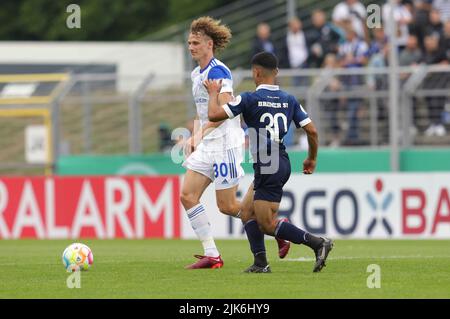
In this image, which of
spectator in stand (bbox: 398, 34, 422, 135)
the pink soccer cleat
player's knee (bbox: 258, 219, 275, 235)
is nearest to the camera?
player's knee (bbox: 258, 219, 275, 235)

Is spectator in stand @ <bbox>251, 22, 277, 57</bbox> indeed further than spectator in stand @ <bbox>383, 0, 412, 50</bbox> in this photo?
Yes

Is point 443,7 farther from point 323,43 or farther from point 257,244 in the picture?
point 257,244

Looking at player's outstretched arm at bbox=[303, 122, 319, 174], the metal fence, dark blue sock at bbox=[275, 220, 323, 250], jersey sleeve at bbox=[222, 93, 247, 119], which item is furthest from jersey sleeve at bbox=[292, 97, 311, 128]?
the metal fence

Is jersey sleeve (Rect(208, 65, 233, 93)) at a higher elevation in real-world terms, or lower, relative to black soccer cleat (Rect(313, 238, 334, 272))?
higher

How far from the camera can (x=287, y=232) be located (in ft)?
38.3

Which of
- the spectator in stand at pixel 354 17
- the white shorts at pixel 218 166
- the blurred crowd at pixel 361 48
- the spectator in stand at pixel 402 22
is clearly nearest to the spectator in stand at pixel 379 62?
the blurred crowd at pixel 361 48

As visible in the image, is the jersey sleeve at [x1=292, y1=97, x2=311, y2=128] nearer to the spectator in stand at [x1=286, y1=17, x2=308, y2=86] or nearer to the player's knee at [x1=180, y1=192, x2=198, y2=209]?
the player's knee at [x1=180, y1=192, x2=198, y2=209]

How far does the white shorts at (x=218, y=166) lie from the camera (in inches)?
498

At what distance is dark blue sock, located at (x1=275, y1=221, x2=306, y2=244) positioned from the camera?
1162cm

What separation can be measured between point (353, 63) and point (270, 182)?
41.0ft

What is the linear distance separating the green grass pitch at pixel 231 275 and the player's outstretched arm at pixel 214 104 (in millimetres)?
1554

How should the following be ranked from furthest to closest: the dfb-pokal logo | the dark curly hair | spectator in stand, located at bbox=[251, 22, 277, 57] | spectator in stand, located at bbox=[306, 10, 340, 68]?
spectator in stand, located at bbox=[251, 22, 277, 57]
spectator in stand, located at bbox=[306, 10, 340, 68]
the dfb-pokal logo
the dark curly hair

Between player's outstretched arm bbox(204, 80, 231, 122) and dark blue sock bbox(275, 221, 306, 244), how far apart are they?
1216 millimetres

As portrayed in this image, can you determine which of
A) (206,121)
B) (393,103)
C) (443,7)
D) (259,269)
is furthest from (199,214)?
(443,7)
